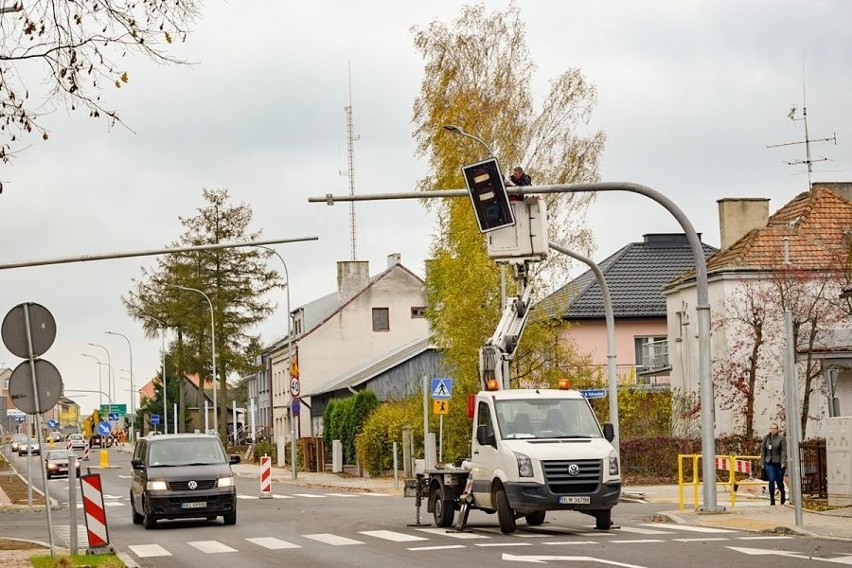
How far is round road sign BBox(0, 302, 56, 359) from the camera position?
1783 cm

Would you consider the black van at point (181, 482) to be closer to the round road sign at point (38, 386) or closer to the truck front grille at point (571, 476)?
the truck front grille at point (571, 476)

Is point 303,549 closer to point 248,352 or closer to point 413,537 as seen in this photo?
point 413,537

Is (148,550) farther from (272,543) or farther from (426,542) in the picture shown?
(426,542)

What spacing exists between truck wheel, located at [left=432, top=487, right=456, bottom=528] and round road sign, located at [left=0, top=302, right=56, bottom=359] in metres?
8.14

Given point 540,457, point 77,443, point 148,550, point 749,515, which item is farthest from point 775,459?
point 77,443

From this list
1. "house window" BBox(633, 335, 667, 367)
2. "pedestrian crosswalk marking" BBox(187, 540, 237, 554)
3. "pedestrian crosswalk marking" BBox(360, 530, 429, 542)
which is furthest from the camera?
"house window" BBox(633, 335, 667, 367)

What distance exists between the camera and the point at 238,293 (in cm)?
8944

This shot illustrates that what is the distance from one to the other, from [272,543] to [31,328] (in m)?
5.98

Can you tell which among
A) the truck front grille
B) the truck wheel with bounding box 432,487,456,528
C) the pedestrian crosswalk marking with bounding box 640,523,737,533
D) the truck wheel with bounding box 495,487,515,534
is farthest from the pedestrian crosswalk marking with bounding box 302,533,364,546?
the pedestrian crosswalk marking with bounding box 640,523,737,533

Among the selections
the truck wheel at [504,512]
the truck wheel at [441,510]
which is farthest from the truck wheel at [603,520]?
the truck wheel at [441,510]

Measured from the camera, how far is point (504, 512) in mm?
22078

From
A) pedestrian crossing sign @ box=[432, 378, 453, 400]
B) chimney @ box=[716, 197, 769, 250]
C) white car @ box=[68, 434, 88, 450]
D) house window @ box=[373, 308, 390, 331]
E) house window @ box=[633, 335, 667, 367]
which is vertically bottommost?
white car @ box=[68, 434, 88, 450]

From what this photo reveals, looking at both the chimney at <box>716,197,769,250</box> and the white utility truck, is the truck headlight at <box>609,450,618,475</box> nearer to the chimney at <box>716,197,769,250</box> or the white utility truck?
the white utility truck

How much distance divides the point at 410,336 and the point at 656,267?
20246 mm
